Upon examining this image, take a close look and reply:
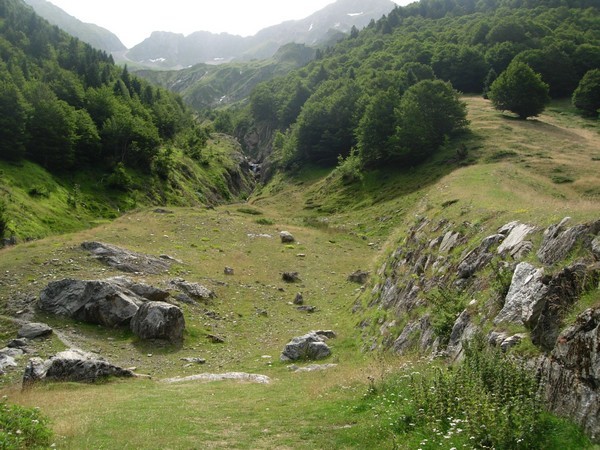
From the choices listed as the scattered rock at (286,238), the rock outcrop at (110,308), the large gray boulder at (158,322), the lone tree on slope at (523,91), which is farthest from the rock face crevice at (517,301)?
the lone tree on slope at (523,91)

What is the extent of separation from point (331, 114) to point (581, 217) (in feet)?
363

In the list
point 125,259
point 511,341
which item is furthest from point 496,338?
point 125,259

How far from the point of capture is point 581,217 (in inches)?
604

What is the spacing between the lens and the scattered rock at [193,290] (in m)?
35.9

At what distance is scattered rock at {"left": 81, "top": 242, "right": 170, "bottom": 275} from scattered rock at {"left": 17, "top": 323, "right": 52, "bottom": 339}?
1026cm

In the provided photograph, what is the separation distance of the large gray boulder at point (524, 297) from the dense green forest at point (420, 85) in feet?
224

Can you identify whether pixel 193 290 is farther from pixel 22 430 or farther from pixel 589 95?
pixel 589 95

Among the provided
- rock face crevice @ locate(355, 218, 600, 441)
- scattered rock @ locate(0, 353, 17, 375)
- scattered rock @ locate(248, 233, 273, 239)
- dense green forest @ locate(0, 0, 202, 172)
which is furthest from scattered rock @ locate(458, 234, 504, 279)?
dense green forest @ locate(0, 0, 202, 172)

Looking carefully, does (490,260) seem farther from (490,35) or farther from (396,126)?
(490,35)

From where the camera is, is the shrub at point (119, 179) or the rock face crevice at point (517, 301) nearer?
the rock face crevice at point (517, 301)

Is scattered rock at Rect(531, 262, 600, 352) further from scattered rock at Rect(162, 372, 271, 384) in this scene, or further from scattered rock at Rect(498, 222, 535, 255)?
scattered rock at Rect(162, 372, 271, 384)

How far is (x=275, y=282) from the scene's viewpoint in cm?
4397

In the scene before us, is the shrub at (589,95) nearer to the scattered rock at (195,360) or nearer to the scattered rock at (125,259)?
the scattered rock at (125,259)

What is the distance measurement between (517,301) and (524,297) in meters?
0.29
